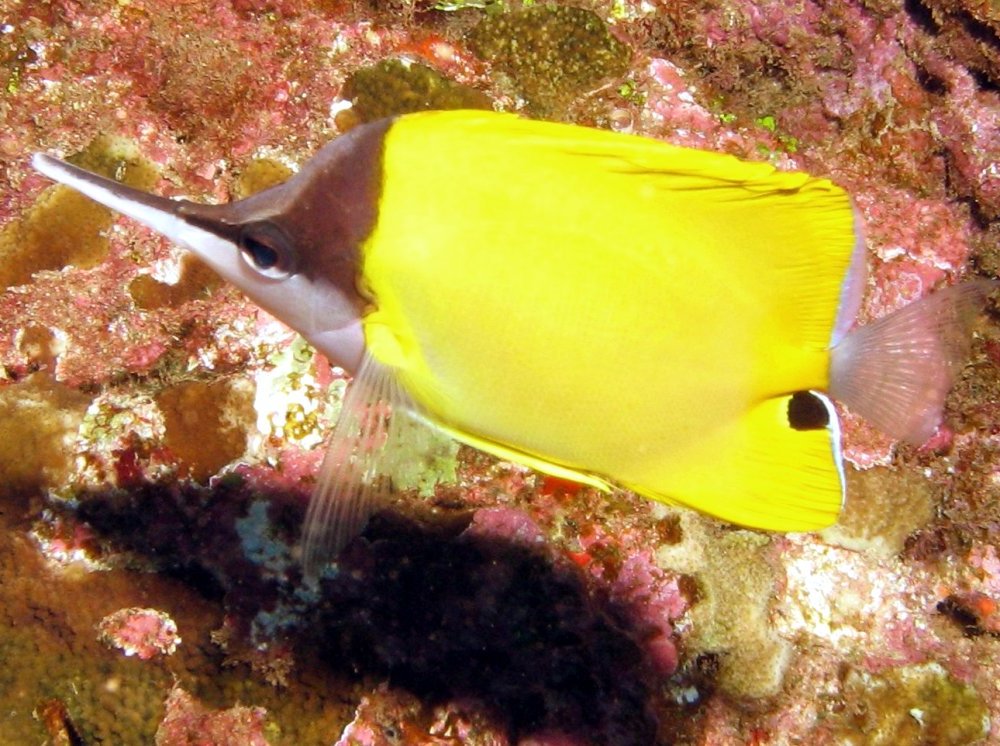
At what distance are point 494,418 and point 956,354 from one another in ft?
4.07

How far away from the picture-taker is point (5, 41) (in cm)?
350

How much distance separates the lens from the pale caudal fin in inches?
71.9

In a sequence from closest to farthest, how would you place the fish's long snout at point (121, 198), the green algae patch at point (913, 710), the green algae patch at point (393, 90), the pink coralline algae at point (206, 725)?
1. the fish's long snout at point (121, 198)
2. the pink coralline algae at point (206, 725)
3. the green algae patch at point (393, 90)
4. the green algae patch at point (913, 710)

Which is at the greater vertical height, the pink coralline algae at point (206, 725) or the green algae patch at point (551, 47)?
the green algae patch at point (551, 47)

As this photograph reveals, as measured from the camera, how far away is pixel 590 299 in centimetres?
169

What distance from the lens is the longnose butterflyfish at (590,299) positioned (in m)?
1.69

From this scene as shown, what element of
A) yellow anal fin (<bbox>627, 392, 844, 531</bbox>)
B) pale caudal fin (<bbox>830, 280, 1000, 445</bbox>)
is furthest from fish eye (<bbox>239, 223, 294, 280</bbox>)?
pale caudal fin (<bbox>830, 280, 1000, 445</bbox>)

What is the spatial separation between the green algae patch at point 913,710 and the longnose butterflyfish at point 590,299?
2816 mm

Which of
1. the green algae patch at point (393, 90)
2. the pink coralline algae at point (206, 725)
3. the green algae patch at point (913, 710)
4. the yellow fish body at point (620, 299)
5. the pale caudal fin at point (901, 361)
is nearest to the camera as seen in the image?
the yellow fish body at point (620, 299)

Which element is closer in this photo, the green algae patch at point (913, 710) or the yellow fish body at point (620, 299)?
the yellow fish body at point (620, 299)

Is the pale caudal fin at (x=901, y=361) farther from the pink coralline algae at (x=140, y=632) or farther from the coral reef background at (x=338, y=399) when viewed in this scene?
the pink coralline algae at (x=140, y=632)

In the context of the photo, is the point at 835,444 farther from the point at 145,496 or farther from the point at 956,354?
the point at 145,496

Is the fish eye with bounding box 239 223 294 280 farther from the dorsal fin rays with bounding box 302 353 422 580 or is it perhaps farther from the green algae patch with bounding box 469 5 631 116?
Answer: the green algae patch with bounding box 469 5 631 116

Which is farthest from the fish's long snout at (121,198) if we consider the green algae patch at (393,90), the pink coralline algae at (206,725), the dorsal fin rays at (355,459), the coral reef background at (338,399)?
the pink coralline algae at (206,725)
